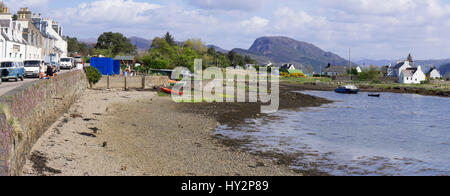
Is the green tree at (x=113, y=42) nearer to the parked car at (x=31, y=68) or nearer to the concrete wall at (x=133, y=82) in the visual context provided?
the concrete wall at (x=133, y=82)

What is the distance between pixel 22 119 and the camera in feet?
40.4

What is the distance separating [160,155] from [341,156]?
8980mm

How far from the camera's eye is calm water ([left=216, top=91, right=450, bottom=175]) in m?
19.4

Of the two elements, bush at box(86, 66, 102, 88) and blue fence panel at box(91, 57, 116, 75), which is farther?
blue fence panel at box(91, 57, 116, 75)

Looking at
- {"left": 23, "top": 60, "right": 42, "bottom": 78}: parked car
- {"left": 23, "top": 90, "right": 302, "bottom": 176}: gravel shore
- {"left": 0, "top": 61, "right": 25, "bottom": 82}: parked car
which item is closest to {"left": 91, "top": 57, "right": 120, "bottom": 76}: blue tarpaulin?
{"left": 23, "top": 60, "right": 42, "bottom": 78}: parked car

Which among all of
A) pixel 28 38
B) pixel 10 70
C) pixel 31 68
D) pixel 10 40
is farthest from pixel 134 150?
pixel 28 38

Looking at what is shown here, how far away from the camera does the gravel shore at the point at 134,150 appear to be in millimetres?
14406

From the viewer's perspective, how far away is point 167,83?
61.2 m

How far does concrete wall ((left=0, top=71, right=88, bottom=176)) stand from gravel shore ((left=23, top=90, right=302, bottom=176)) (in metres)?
0.52

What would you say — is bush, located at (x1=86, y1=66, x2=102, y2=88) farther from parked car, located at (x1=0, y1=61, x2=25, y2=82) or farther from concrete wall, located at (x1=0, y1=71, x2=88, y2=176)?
concrete wall, located at (x1=0, y1=71, x2=88, y2=176)

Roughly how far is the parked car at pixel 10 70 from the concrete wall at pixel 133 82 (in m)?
13.2

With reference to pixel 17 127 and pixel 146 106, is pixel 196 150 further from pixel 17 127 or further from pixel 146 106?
pixel 146 106
